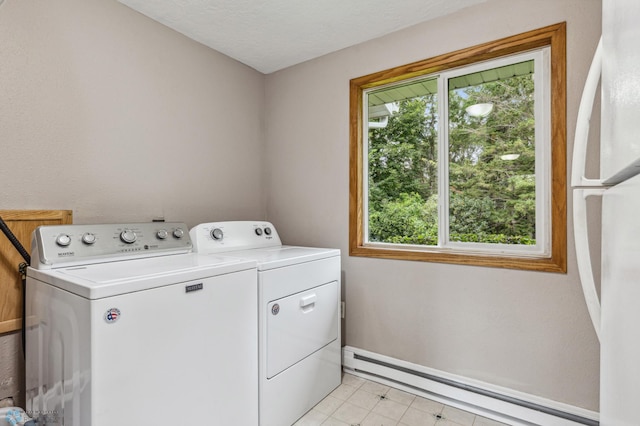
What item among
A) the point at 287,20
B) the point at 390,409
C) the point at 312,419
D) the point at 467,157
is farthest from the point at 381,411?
the point at 287,20

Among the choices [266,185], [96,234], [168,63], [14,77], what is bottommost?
[96,234]

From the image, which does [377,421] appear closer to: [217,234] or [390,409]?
[390,409]

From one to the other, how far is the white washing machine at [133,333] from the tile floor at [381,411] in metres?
0.50

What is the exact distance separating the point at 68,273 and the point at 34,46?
1.12 metres

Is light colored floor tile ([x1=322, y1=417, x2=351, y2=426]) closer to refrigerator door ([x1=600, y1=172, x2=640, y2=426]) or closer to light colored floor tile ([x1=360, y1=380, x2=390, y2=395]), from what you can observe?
light colored floor tile ([x1=360, y1=380, x2=390, y2=395])

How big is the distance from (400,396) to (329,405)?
0.44 metres

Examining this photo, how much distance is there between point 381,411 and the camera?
1.82 meters

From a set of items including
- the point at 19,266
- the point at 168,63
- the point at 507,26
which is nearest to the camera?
the point at 19,266

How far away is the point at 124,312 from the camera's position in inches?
→ 41.5

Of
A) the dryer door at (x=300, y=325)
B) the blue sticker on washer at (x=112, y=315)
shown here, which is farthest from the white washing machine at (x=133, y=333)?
the dryer door at (x=300, y=325)

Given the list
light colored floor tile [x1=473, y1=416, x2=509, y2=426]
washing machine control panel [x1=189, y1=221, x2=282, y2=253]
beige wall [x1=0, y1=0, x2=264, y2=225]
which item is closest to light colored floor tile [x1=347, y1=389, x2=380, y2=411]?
light colored floor tile [x1=473, y1=416, x2=509, y2=426]

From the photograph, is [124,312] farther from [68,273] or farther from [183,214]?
[183,214]

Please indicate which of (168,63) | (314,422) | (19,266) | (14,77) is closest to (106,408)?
(19,266)

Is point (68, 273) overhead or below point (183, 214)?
below
